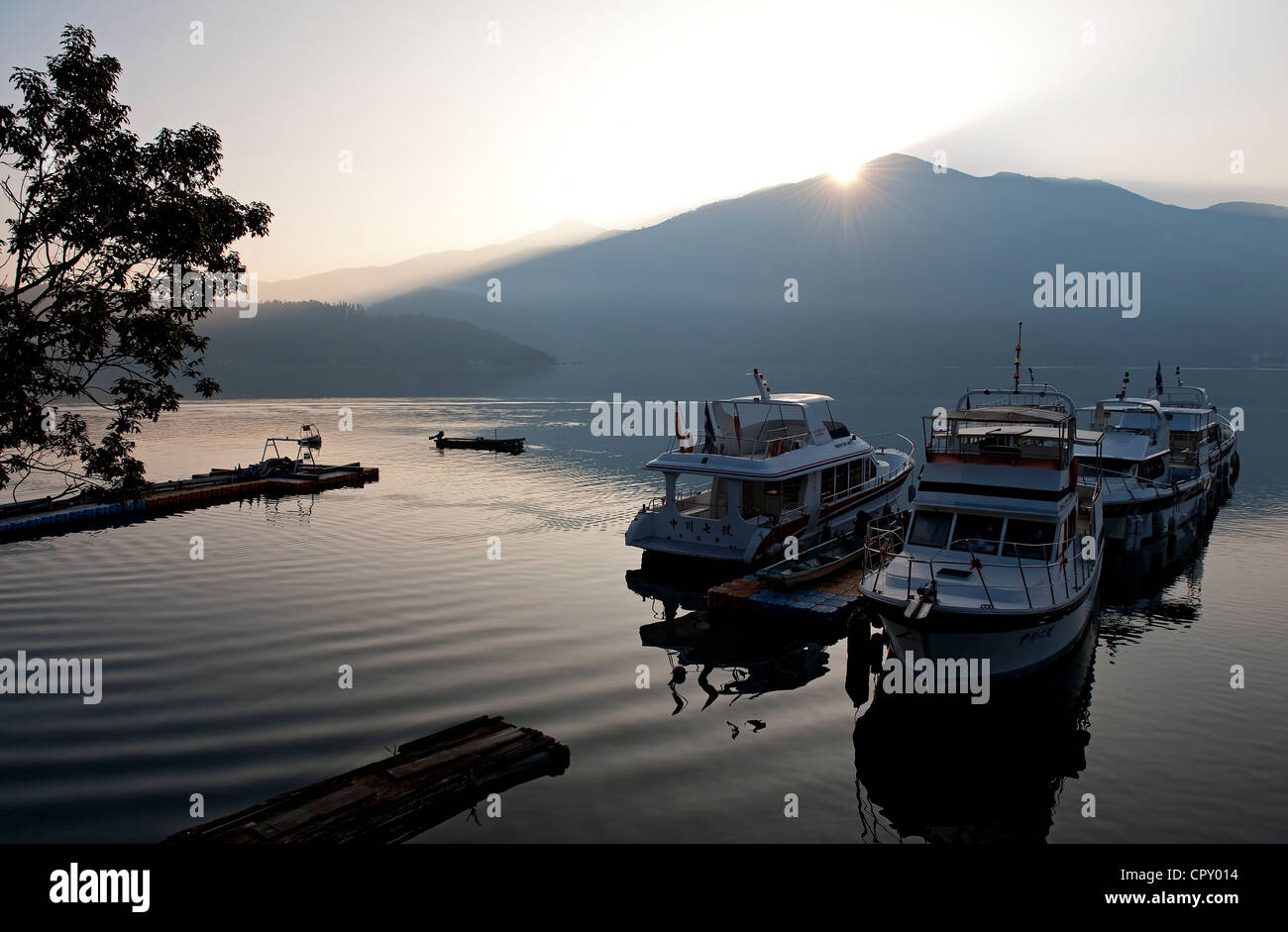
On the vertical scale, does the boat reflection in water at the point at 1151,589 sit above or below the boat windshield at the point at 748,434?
below

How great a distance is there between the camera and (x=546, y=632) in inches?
974

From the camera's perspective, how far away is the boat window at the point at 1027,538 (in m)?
21.3

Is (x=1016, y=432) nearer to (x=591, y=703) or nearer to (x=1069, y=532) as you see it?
(x=1069, y=532)

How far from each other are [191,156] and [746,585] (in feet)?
68.7

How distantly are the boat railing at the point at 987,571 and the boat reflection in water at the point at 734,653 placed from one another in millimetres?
3953

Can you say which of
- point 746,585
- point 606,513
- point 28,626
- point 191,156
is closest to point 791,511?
point 746,585

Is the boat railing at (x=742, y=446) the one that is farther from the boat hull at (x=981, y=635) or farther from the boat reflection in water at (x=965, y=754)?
the boat hull at (x=981, y=635)

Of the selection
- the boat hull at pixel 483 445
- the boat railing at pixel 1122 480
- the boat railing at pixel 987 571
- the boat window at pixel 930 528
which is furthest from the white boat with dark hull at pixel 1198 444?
the boat hull at pixel 483 445

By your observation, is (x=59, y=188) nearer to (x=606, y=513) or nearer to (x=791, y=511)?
(x=791, y=511)

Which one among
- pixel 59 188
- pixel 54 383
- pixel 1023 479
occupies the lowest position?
pixel 1023 479

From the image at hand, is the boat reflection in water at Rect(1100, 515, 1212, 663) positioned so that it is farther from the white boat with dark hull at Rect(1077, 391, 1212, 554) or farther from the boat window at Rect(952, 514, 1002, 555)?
the boat window at Rect(952, 514, 1002, 555)

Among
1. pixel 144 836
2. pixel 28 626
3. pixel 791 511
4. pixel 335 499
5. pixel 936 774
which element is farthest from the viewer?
pixel 335 499

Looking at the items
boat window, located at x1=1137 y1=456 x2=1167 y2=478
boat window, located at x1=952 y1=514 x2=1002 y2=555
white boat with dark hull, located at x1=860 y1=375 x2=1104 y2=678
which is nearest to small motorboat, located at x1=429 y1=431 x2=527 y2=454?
boat window, located at x1=1137 y1=456 x2=1167 y2=478

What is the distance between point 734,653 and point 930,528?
707cm
